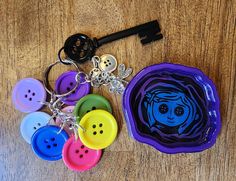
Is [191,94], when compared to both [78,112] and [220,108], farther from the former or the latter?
[78,112]

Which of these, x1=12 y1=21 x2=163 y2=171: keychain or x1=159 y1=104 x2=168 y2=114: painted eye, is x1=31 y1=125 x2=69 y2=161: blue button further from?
x1=159 y1=104 x2=168 y2=114: painted eye

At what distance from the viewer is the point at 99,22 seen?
1.72 ft

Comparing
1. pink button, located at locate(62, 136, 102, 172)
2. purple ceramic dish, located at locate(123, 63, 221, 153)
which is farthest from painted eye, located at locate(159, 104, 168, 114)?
pink button, located at locate(62, 136, 102, 172)

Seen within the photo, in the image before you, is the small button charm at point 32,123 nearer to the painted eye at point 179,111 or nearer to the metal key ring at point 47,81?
the metal key ring at point 47,81

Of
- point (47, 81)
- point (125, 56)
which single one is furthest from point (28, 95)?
point (125, 56)

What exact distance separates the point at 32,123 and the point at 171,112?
0.21 meters

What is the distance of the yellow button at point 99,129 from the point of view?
19.8 inches

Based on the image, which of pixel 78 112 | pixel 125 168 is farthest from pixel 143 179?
pixel 78 112

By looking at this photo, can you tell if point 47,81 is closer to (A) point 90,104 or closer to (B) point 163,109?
(A) point 90,104

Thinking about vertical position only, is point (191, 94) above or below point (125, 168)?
above

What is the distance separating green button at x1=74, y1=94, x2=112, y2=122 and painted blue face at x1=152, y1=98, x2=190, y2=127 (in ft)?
0.23

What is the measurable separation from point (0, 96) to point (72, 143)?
0.14m

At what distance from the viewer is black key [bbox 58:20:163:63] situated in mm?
511

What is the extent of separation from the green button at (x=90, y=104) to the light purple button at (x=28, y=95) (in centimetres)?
6
